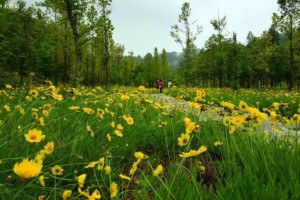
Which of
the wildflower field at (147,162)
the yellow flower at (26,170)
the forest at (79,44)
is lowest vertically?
the wildflower field at (147,162)

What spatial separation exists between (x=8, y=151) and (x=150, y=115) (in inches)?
102

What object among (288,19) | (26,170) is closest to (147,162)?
(26,170)

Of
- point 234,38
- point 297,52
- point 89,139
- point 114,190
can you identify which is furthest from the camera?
point 297,52

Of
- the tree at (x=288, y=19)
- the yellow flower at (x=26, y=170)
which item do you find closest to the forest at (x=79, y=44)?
the tree at (x=288, y=19)

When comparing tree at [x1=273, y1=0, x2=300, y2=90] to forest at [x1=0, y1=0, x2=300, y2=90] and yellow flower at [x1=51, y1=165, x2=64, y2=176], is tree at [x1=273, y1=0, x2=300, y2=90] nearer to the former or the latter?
forest at [x1=0, y1=0, x2=300, y2=90]

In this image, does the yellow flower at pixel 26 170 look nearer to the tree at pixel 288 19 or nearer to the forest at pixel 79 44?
the forest at pixel 79 44

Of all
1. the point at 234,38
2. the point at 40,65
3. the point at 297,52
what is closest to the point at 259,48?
the point at 297,52

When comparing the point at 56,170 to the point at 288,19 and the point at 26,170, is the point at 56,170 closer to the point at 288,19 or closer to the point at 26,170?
the point at 26,170

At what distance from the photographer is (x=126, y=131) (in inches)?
125

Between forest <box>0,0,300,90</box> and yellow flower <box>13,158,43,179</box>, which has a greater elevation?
forest <box>0,0,300,90</box>

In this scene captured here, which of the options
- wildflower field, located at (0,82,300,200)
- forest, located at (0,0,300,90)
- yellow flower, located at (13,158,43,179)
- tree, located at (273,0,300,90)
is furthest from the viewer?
tree, located at (273,0,300,90)

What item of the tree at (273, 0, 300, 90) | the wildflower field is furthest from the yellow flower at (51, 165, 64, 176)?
the tree at (273, 0, 300, 90)

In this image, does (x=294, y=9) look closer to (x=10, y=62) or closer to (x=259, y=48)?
(x=259, y=48)

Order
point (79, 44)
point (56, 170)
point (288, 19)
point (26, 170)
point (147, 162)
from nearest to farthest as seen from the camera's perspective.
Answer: point (26, 170), point (56, 170), point (147, 162), point (79, 44), point (288, 19)
